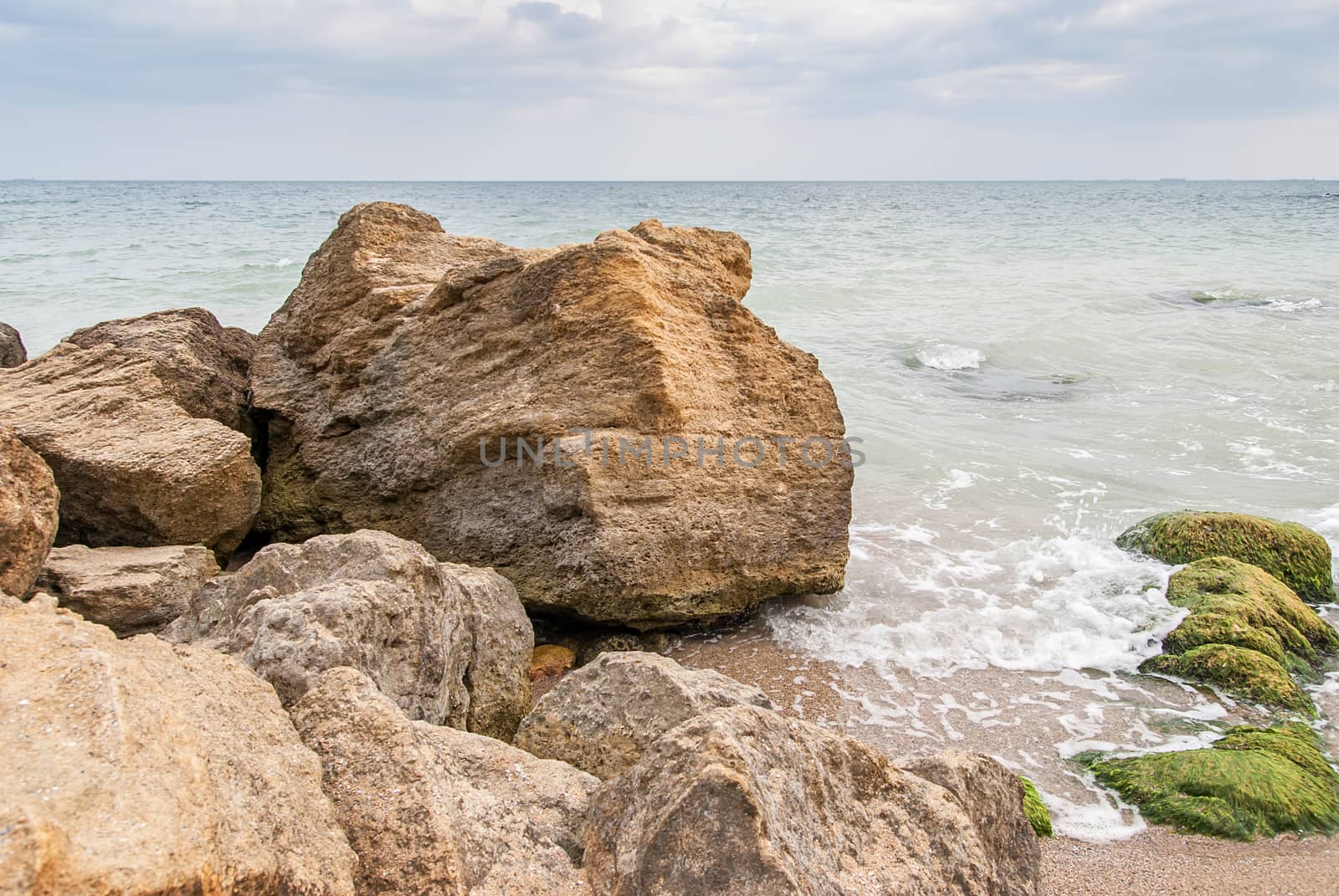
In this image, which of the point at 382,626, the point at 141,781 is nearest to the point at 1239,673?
the point at 382,626

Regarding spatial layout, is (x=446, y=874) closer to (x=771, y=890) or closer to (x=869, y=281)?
(x=771, y=890)

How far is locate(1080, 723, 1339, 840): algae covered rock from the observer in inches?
145

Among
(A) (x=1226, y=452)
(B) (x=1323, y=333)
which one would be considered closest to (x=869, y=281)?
(B) (x=1323, y=333)

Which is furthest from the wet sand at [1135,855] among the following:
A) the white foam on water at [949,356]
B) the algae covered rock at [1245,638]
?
the white foam on water at [949,356]

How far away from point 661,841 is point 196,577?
3.14m

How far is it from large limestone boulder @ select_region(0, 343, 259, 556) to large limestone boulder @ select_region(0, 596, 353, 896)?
2.62 m

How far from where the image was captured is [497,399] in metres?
5.20

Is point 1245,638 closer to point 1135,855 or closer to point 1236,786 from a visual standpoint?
point 1236,786

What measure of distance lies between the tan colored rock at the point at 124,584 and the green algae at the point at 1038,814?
354 centimetres

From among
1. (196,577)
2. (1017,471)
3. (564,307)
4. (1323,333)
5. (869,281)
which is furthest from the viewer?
(869,281)

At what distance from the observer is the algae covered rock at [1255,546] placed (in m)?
6.07

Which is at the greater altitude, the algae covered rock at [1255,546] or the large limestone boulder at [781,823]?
the large limestone boulder at [781,823]

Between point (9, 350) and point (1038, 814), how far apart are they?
725 cm

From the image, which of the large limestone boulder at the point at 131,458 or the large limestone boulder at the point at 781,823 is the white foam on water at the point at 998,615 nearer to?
the large limestone boulder at the point at 781,823
